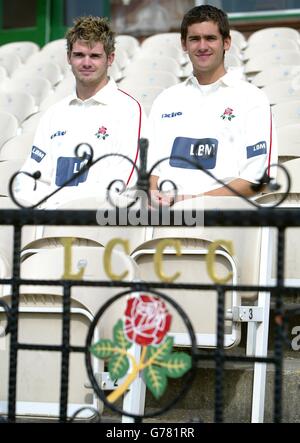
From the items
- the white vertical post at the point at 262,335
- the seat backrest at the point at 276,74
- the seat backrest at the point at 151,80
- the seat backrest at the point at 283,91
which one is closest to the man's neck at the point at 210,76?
the white vertical post at the point at 262,335

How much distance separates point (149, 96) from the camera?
16.8ft

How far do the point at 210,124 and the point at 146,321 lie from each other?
1.71 meters

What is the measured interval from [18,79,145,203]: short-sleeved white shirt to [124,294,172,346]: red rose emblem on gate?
63.6 inches

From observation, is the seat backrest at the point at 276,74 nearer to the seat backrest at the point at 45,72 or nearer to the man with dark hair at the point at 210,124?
the seat backrest at the point at 45,72

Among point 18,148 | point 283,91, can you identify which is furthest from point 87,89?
point 283,91

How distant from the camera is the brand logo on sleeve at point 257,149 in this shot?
3.13 meters

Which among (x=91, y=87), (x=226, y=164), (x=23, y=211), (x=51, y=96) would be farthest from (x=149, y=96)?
(x=23, y=211)

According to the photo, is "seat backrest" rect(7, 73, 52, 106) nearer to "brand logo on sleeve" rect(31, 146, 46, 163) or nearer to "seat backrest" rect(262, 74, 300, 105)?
"seat backrest" rect(262, 74, 300, 105)

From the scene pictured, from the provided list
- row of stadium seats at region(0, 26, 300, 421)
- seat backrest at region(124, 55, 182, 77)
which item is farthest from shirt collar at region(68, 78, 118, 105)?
seat backrest at region(124, 55, 182, 77)

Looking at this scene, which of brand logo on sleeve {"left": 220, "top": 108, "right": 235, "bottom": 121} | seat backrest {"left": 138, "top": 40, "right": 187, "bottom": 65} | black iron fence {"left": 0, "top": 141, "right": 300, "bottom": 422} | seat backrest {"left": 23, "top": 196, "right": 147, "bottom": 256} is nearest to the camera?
black iron fence {"left": 0, "top": 141, "right": 300, "bottom": 422}

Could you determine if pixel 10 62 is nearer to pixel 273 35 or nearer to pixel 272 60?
pixel 273 35

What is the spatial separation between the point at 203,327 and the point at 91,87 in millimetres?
1348

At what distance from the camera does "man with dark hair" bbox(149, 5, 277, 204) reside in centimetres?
315

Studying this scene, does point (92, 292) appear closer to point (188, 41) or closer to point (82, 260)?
point (82, 260)
